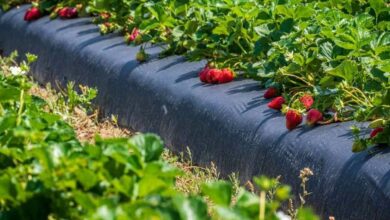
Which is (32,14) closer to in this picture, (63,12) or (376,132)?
(63,12)

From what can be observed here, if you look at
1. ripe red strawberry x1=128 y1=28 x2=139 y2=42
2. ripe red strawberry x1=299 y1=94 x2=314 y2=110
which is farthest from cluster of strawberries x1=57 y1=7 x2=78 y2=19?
ripe red strawberry x1=299 y1=94 x2=314 y2=110

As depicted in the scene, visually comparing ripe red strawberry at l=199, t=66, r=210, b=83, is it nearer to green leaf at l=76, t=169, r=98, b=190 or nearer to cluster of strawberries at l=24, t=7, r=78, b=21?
cluster of strawberries at l=24, t=7, r=78, b=21

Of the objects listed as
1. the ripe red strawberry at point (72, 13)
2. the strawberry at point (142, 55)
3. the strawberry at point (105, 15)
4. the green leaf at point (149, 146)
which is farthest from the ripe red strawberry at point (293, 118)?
the ripe red strawberry at point (72, 13)

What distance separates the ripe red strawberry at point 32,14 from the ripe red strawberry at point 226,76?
330 centimetres

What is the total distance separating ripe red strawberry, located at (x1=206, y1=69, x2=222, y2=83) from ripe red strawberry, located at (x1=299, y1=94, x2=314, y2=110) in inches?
31.3

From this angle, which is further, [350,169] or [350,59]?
[350,59]

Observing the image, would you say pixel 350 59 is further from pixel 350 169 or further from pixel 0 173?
pixel 0 173

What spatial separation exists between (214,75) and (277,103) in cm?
66

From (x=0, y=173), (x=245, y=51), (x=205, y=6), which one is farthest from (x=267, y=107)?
(x=0, y=173)

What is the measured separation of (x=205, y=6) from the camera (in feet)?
18.2

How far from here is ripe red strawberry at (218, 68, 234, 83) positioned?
508 cm

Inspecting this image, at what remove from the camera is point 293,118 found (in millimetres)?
4188

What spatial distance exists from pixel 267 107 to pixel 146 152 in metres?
2.36

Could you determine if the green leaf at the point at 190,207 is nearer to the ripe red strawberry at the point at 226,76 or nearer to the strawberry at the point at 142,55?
the ripe red strawberry at the point at 226,76
